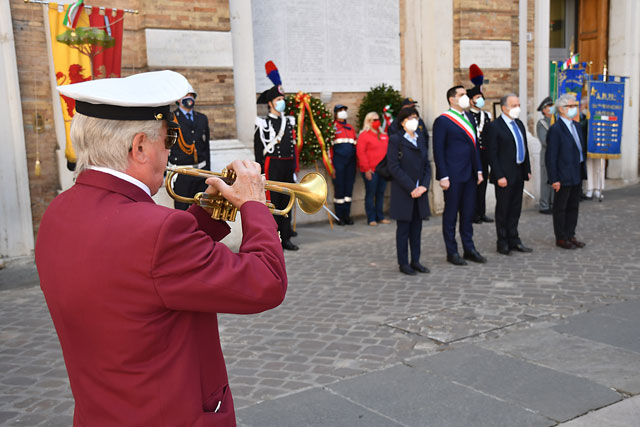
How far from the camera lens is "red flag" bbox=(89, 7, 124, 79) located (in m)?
7.67

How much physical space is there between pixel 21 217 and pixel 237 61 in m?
3.58

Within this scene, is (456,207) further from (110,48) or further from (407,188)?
(110,48)

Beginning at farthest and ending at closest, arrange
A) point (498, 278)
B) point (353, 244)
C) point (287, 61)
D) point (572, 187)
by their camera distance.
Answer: point (287, 61)
point (353, 244)
point (572, 187)
point (498, 278)

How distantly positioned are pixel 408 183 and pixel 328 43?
4.86 meters

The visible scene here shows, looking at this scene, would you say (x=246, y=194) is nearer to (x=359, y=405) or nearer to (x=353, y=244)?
(x=359, y=405)

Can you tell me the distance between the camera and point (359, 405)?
395cm

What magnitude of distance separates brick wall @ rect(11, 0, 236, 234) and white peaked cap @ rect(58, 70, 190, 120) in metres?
7.27

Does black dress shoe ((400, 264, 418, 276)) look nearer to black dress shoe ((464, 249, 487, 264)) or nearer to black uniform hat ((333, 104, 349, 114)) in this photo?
black dress shoe ((464, 249, 487, 264))

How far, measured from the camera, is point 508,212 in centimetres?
843

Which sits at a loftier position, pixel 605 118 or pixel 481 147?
pixel 605 118

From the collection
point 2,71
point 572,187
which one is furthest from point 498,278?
point 2,71

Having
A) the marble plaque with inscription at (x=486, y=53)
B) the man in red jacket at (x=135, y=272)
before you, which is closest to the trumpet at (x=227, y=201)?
the man in red jacket at (x=135, y=272)

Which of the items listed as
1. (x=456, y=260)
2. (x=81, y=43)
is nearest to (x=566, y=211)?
(x=456, y=260)

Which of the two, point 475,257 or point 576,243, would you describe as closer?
point 475,257
